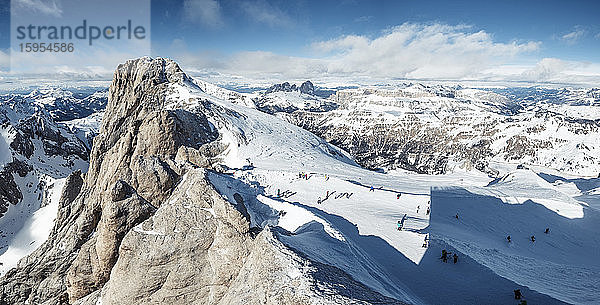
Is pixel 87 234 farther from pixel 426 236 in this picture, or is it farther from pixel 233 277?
pixel 426 236

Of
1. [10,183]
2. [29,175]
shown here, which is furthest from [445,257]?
[29,175]

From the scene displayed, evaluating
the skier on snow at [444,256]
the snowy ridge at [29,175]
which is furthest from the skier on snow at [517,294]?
the snowy ridge at [29,175]

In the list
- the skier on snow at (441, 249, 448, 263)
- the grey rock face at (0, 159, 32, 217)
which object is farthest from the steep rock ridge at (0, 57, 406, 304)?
the grey rock face at (0, 159, 32, 217)

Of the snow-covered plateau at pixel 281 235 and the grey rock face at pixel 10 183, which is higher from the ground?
the snow-covered plateau at pixel 281 235

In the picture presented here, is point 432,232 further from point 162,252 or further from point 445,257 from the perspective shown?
point 162,252

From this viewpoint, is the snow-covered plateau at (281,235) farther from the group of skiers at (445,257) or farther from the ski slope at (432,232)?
the group of skiers at (445,257)

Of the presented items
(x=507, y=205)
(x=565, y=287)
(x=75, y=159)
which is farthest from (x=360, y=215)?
(x=75, y=159)
